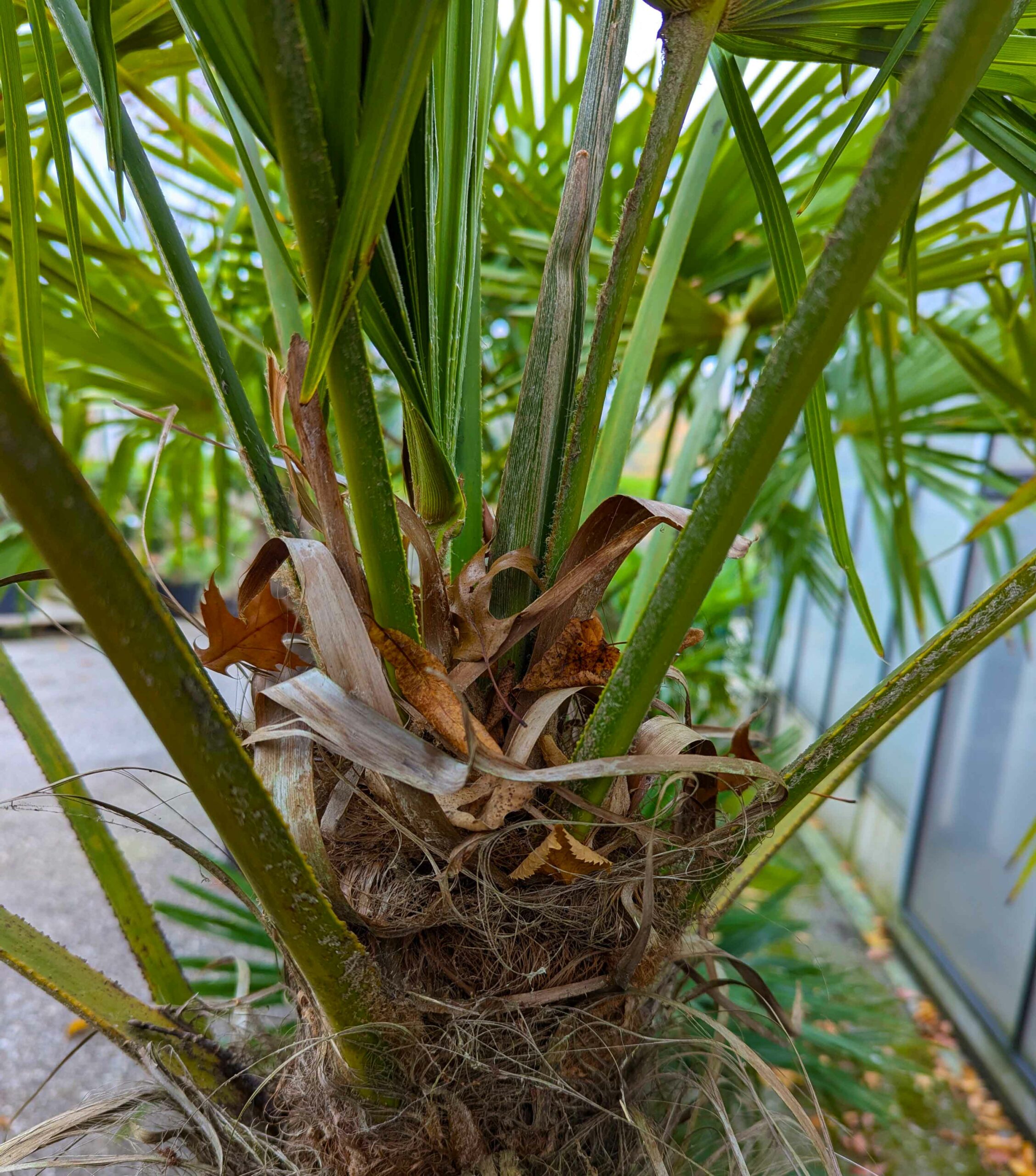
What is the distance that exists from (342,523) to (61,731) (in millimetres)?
1465

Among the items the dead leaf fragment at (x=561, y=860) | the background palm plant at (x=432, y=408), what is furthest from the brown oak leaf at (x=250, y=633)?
the dead leaf fragment at (x=561, y=860)

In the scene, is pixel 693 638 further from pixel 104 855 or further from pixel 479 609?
pixel 104 855

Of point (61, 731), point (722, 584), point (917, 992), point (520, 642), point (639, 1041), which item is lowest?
point (917, 992)

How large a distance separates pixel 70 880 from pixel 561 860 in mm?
954

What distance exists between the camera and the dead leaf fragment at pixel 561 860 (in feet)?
0.87

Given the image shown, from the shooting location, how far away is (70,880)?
3.24ft

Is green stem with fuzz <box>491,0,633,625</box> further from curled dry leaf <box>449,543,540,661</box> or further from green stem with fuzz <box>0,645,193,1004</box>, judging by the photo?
green stem with fuzz <box>0,645,193,1004</box>

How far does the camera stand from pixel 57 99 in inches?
11.1

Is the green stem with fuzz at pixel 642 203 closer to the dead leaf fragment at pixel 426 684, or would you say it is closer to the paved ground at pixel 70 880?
the dead leaf fragment at pixel 426 684

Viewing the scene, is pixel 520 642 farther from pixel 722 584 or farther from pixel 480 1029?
pixel 722 584

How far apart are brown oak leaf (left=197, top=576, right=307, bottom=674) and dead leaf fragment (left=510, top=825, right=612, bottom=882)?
0.38 ft

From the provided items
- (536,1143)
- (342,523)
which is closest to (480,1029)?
(536,1143)

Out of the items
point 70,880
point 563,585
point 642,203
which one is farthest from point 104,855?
point 70,880

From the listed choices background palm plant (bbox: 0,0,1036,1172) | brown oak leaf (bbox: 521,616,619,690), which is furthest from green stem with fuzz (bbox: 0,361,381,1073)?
brown oak leaf (bbox: 521,616,619,690)
